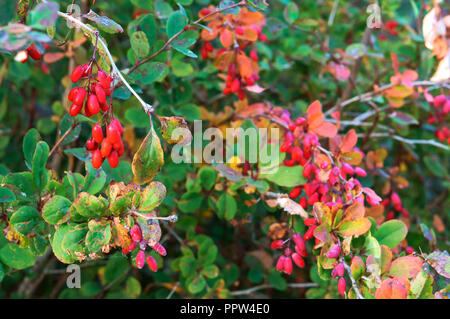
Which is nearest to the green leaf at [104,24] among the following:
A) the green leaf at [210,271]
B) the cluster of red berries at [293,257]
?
the cluster of red berries at [293,257]

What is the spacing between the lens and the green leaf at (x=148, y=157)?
0.76 metres

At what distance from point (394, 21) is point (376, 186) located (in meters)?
0.70

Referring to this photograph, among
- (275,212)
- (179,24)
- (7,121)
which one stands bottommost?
(7,121)

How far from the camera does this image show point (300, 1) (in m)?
1.89

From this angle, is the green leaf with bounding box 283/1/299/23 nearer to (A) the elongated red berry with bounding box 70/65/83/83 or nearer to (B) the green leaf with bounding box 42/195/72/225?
(A) the elongated red berry with bounding box 70/65/83/83

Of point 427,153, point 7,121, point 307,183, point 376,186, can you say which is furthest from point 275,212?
point 7,121

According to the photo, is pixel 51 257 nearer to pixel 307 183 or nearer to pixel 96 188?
pixel 96 188

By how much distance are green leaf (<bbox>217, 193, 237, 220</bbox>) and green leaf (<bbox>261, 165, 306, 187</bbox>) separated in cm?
11

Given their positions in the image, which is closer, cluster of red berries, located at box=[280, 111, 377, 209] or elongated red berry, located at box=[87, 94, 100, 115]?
elongated red berry, located at box=[87, 94, 100, 115]

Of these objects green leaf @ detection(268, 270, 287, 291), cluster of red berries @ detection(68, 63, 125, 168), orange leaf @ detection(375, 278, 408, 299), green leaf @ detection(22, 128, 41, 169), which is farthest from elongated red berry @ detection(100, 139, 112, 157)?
green leaf @ detection(268, 270, 287, 291)

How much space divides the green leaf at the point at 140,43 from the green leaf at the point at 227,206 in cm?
38

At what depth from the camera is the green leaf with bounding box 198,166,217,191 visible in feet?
3.52

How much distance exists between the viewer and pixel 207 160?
1.09 m

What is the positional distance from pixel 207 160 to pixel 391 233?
17.7 inches
